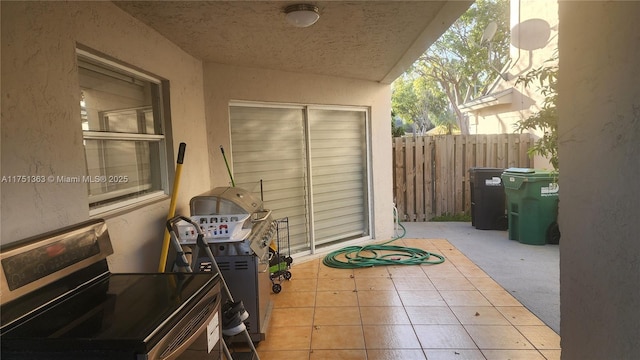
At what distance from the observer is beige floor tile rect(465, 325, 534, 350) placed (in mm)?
2957

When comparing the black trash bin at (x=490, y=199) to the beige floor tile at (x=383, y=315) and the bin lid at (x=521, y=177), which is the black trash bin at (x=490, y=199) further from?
the beige floor tile at (x=383, y=315)

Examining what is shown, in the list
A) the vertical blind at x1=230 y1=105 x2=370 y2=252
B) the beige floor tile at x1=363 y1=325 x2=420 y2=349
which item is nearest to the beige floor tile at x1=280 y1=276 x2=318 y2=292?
the vertical blind at x1=230 y1=105 x2=370 y2=252

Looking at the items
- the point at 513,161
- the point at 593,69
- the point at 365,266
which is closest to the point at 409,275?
the point at 365,266

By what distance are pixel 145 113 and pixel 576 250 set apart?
324 centimetres

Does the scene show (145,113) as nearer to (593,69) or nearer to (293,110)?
(293,110)

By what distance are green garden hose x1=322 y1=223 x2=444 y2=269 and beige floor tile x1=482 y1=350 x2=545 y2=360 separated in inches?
83.9

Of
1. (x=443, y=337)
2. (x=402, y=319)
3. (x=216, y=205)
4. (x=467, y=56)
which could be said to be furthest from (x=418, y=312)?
(x=467, y=56)

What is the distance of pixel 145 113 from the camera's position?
3203 mm

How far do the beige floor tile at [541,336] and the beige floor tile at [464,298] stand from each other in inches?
20.9

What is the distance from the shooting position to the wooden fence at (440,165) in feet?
25.6

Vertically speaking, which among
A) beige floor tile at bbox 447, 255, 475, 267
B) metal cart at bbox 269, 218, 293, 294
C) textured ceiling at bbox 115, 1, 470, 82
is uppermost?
textured ceiling at bbox 115, 1, 470, 82

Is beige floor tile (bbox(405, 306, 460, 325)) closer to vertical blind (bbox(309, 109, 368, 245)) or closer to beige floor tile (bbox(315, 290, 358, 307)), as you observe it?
beige floor tile (bbox(315, 290, 358, 307))

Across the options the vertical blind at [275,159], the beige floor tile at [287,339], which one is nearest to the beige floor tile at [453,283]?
the beige floor tile at [287,339]

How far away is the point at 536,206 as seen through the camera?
5.72m
